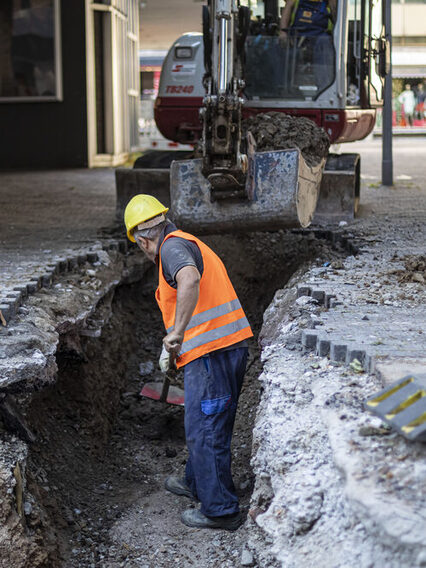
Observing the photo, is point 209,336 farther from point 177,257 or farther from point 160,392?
point 160,392

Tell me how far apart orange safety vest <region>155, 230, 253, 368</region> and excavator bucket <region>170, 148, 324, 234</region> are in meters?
1.64

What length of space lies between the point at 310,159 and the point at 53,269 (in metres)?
2.67

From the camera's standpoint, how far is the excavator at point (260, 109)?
6.10 m

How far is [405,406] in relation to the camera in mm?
3225

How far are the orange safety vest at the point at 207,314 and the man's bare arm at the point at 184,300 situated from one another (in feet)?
0.86

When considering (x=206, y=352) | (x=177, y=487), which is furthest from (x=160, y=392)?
(x=206, y=352)

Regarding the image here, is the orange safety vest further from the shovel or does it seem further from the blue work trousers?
the shovel

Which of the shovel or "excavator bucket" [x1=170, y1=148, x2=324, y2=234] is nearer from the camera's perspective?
the shovel

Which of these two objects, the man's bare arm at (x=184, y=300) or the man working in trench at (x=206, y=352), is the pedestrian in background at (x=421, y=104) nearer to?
the man working in trench at (x=206, y=352)

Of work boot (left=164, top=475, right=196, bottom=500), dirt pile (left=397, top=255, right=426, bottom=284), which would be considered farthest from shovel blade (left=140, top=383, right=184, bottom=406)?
dirt pile (left=397, top=255, right=426, bottom=284)

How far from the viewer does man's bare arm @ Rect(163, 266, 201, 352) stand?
431cm

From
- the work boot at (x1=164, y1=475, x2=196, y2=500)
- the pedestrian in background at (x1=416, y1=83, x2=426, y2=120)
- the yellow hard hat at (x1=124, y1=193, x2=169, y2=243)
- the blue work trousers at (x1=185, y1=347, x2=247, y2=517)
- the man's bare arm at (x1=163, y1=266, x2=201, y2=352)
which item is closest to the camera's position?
the man's bare arm at (x1=163, y1=266, x2=201, y2=352)

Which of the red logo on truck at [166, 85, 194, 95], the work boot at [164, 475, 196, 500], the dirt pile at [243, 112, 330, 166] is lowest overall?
the work boot at [164, 475, 196, 500]

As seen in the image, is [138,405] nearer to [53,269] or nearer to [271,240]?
[53,269]
